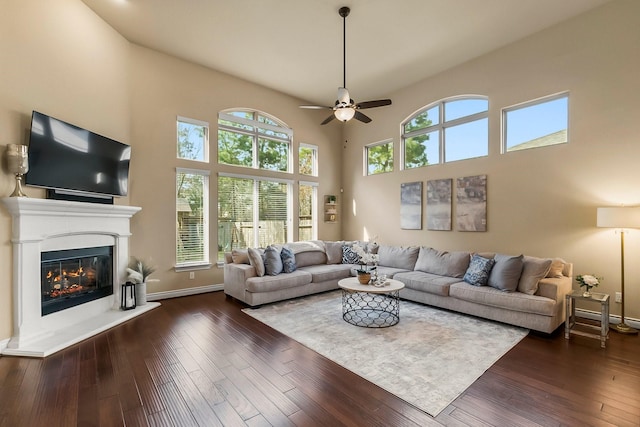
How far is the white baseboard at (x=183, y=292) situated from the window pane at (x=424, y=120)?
202 inches

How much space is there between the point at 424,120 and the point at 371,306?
396 cm

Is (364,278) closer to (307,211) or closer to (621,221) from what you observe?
(621,221)

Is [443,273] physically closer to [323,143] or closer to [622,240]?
[622,240]

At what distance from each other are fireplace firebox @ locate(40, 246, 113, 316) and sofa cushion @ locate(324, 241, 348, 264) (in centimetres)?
370

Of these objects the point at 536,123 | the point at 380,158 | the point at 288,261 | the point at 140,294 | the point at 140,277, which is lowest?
the point at 140,294

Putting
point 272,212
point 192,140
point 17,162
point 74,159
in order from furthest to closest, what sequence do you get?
point 272,212 → point 192,140 → point 74,159 → point 17,162

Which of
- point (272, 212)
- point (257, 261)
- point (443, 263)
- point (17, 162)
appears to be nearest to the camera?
point (17, 162)

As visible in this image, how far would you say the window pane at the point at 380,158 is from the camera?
22.5ft

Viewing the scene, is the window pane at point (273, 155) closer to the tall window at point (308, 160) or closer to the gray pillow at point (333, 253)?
the tall window at point (308, 160)

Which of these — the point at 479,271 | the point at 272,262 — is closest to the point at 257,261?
the point at 272,262

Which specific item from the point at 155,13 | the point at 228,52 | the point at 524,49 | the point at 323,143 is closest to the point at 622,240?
the point at 524,49

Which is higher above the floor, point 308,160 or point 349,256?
point 308,160

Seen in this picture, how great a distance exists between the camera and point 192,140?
222 inches

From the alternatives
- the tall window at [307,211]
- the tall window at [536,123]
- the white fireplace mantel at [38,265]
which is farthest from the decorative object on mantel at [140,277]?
the tall window at [536,123]
